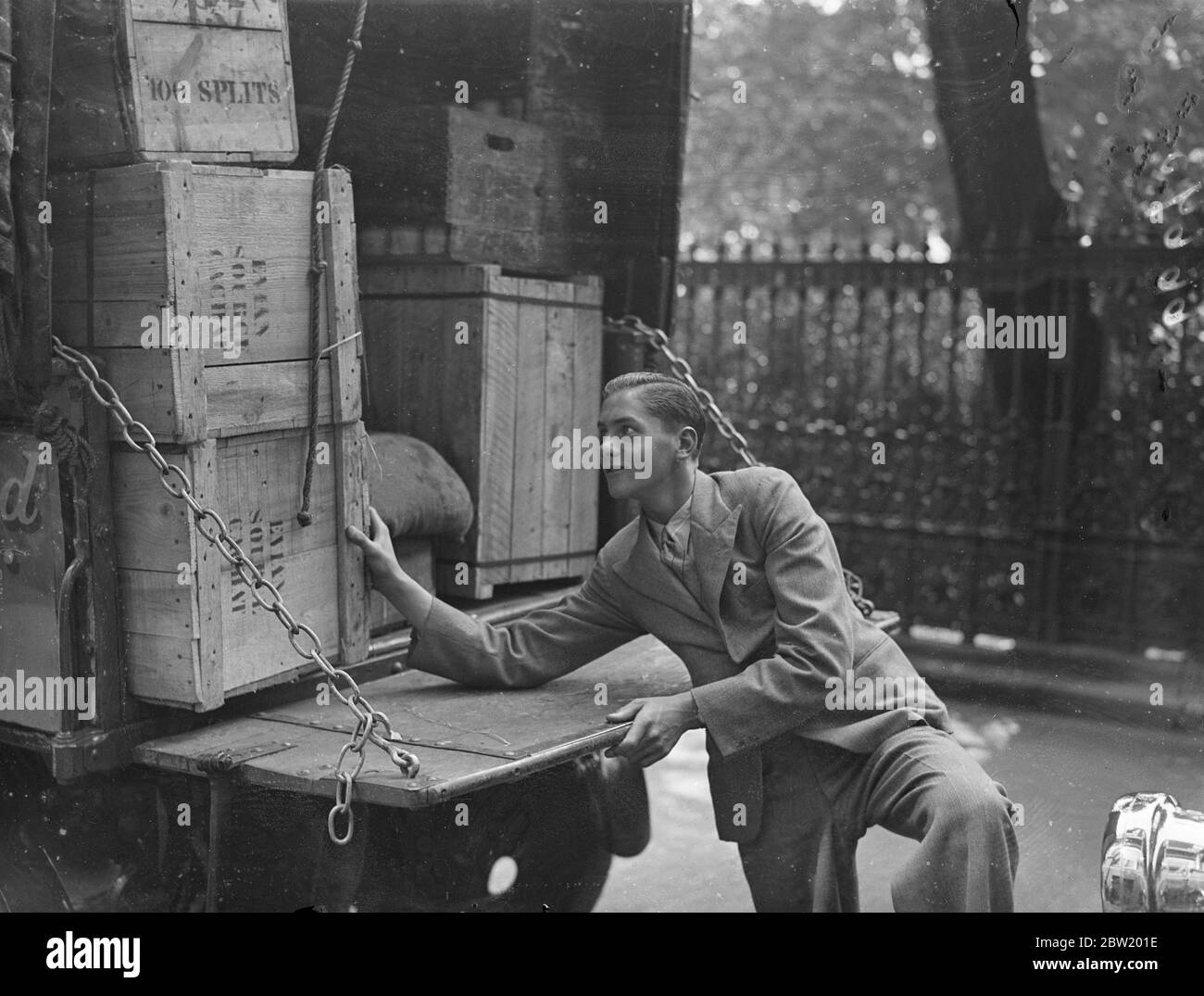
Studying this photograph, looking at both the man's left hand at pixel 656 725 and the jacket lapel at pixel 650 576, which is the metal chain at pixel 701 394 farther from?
the man's left hand at pixel 656 725

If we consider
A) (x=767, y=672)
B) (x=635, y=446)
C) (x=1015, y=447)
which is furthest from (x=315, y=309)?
(x=1015, y=447)

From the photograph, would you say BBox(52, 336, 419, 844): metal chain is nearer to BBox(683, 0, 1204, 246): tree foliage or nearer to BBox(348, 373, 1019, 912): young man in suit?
BBox(348, 373, 1019, 912): young man in suit

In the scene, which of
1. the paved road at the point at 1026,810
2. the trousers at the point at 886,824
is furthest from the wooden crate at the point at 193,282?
the paved road at the point at 1026,810

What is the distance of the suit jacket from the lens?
301cm

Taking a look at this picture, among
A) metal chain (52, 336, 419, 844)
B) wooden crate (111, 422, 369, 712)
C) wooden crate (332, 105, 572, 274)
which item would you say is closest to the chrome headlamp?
metal chain (52, 336, 419, 844)

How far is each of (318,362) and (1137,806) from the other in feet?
7.41

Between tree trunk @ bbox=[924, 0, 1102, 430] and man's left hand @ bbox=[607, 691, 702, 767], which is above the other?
tree trunk @ bbox=[924, 0, 1102, 430]

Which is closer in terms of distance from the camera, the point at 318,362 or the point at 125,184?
the point at 125,184

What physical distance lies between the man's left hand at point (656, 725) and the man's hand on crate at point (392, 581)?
0.63 m

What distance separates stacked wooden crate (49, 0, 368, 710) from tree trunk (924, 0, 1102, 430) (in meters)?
1.88
